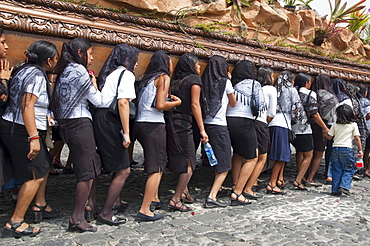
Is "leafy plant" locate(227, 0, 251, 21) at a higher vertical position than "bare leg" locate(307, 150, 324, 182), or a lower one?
higher

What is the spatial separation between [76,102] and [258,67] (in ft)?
8.53

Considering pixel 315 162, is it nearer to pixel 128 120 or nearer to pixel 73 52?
pixel 128 120

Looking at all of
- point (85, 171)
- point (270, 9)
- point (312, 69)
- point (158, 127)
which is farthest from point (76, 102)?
point (270, 9)

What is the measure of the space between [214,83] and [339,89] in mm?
2527

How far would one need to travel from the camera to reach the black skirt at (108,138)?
3.47m

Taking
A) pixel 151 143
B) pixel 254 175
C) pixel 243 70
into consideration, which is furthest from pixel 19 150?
pixel 254 175

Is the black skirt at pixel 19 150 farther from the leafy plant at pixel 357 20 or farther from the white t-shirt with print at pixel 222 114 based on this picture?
the leafy plant at pixel 357 20

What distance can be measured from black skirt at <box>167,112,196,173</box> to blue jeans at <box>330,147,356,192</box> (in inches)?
88.5

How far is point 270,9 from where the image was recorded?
6.68m

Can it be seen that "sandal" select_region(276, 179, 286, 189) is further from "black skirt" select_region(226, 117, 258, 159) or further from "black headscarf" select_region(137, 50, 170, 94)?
"black headscarf" select_region(137, 50, 170, 94)

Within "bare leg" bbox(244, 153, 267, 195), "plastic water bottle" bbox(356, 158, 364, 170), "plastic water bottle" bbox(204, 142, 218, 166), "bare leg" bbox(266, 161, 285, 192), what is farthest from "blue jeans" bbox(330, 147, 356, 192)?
"plastic water bottle" bbox(204, 142, 218, 166)

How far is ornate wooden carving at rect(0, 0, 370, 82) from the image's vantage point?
3.26m

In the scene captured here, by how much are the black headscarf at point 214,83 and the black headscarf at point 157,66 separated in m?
0.62

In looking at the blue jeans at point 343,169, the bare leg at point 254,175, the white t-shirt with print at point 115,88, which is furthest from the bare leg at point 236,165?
the white t-shirt with print at point 115,88
